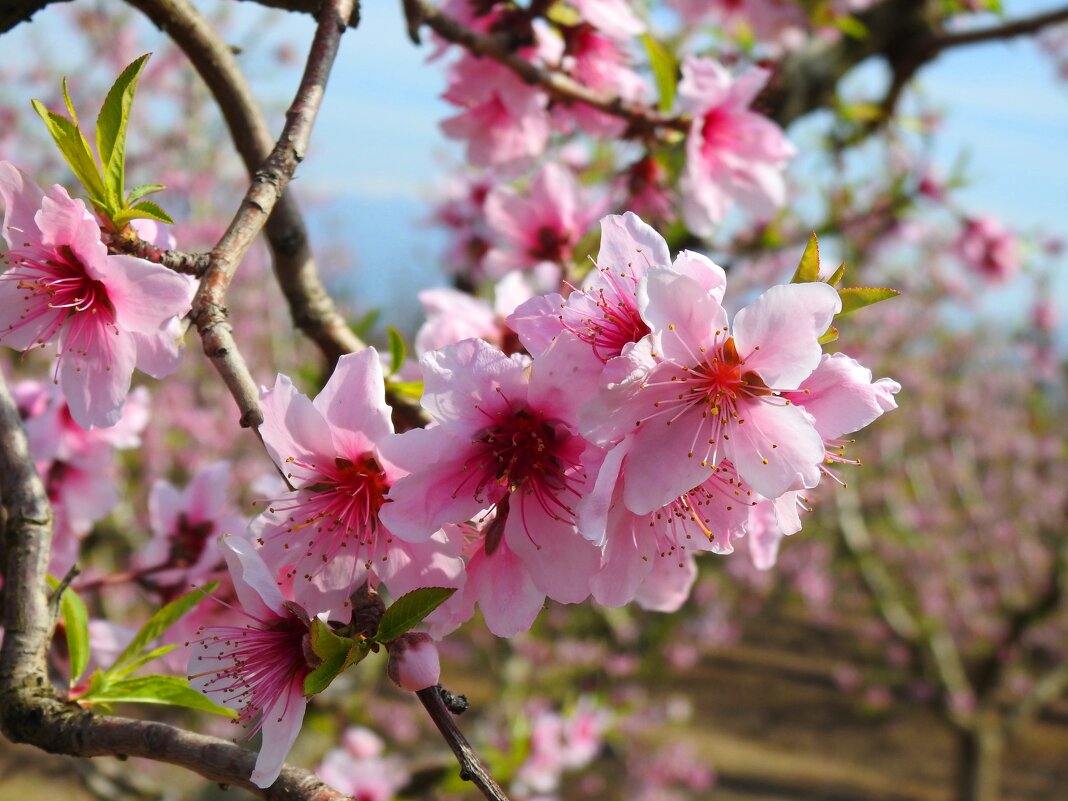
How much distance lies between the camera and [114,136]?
2.93 feet

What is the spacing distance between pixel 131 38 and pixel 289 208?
8.08 m

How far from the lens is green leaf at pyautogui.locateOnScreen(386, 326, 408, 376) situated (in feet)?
3.87

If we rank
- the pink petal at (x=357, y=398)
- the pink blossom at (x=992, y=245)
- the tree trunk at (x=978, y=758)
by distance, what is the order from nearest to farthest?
the pink petal at (x=357, y=398), the pink blossom at (x=992, y=245), the tree trunk at (x=978, y=758)

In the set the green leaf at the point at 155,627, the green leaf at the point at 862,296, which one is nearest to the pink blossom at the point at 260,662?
the green leaf at the point at 155,627

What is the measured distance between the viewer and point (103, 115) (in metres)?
0.89

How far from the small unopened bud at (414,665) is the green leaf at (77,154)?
0.52 metres

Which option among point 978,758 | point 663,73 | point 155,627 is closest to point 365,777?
point 155,627

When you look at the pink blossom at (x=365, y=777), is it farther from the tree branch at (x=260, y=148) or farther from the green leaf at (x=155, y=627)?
the tree branch at (x=260, y=148)

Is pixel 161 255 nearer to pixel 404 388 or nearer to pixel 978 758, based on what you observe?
pixel 404 388

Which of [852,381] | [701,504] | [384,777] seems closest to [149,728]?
[701,504]

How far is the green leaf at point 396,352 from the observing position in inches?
46.4

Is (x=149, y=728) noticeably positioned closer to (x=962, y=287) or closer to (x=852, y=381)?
(x=852, y=381)

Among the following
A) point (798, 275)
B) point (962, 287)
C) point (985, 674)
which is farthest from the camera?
point (962, 287)

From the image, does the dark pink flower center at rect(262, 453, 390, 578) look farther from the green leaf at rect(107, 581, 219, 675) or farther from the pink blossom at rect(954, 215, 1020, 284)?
the pink blossom at rect(954, 215, 1020, 284)
